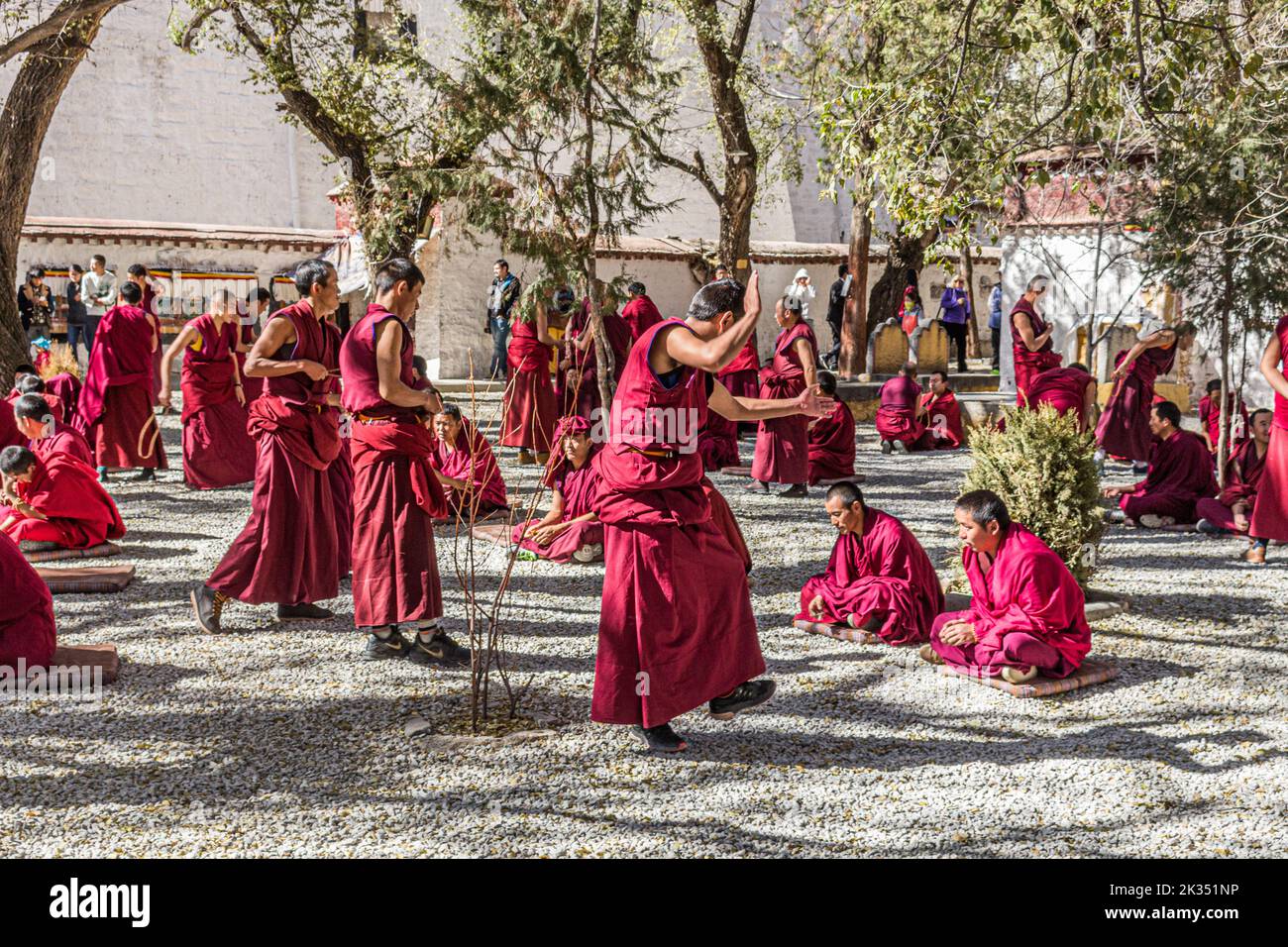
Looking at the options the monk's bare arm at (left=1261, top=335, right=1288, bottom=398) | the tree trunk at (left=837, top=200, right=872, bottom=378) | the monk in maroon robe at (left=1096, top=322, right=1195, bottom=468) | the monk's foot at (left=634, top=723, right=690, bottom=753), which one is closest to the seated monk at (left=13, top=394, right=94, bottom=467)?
the monk's foot at (left=634, top=723, right=690, bottom=753)

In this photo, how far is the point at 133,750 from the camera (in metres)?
4.55

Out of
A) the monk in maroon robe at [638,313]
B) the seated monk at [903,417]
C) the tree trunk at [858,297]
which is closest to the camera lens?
the monk in maroon robe at [638,313]

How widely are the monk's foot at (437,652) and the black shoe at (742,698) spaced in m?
1.25

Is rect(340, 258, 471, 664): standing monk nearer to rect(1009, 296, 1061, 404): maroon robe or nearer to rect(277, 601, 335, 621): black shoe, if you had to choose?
rect(277, 601, 335, 621): black shoe

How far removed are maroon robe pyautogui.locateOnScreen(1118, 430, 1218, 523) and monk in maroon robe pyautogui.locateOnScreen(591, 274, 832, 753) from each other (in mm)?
5318

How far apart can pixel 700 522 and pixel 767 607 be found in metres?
2.30

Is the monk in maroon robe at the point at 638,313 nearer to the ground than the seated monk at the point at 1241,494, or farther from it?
farther from it

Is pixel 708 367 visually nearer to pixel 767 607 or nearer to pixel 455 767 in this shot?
pixel 455 767

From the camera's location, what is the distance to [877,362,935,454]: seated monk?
1326 cm

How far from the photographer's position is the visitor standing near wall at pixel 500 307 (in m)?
14.6

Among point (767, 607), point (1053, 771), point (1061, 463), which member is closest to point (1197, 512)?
point (1061, 463)

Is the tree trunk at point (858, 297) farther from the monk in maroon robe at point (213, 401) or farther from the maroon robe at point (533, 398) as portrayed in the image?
the monk in maroon robe at point (213, 401)

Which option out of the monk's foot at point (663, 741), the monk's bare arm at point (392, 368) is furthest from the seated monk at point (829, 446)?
the monk's foot at point (663, 741)

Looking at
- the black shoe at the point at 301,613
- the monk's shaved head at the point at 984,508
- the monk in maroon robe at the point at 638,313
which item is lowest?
the black shoe at the point at 301,613
